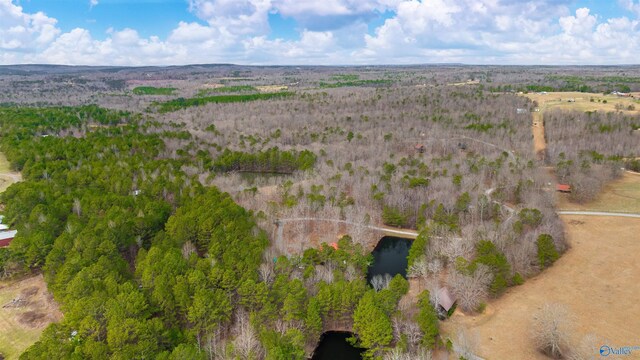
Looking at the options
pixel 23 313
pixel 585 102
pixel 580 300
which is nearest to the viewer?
pixel 23 313

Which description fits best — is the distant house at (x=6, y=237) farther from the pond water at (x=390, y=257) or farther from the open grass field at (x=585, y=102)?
the open grass field at (x=585, y=102)

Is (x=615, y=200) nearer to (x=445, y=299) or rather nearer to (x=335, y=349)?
(x=445, y=299)

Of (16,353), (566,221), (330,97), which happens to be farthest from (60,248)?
(330,97)

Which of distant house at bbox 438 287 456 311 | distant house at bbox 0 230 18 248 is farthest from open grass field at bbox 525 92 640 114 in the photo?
distant house at bbox 0 230 18 248

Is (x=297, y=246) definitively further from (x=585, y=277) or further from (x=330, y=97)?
(x=330, y=97)

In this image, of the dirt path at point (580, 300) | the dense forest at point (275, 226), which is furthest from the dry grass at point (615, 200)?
the dirt path at point (580, 300)

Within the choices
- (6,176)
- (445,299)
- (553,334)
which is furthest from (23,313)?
(6,176)
